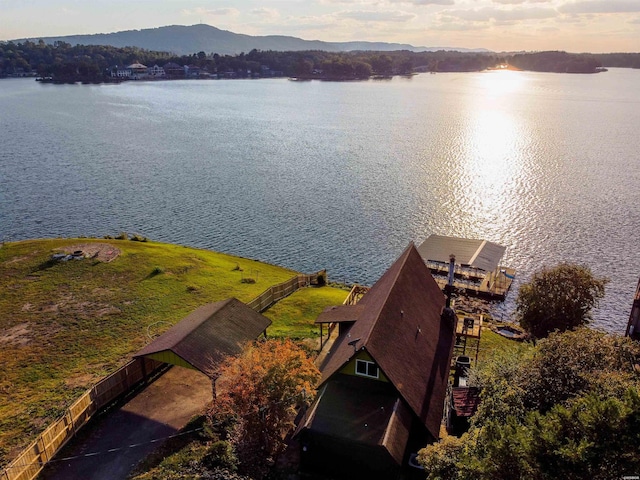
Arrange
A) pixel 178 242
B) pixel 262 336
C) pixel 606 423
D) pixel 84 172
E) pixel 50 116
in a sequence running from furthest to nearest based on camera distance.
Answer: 1. pixel 50 116
2. pixel 84 172
3. pixel 178 242
4. pixel 262 336
5. pixel 606 423

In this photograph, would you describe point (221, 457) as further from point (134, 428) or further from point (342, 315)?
point (342, 315)

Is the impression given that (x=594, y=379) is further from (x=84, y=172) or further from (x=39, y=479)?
(x=84, y=172)

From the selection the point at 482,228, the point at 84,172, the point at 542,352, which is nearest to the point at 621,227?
the point at 482,228

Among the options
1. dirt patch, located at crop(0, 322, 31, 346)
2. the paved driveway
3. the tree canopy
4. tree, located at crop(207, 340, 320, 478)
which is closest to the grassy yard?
dirt patch, located at crop(0, 322, 31, 346)

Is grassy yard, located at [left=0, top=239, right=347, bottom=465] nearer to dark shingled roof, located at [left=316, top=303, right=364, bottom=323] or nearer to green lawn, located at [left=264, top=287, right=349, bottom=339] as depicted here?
green lawn, located at [left=264, top=287, right=349, bottom=339]

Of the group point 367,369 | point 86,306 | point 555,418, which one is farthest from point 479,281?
point 86,306

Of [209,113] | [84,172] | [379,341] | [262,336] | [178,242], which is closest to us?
[379,341]
